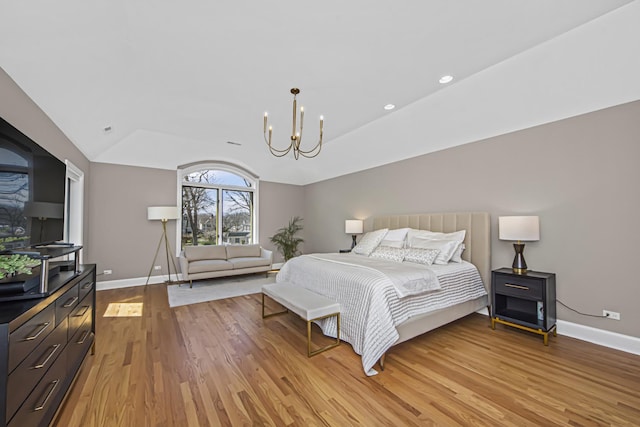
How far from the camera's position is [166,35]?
7.38 feet

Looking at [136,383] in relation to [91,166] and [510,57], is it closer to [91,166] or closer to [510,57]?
[510,57]

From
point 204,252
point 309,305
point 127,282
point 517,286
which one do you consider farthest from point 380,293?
point 127,282

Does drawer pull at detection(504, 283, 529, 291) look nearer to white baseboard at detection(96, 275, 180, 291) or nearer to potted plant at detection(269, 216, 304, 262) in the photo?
potted plant at detection(269, 216, 304, 262)

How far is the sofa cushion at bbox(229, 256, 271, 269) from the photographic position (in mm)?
5688

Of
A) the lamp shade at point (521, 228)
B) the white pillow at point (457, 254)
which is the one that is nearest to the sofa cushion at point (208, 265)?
the white pillow at point (457, 254)

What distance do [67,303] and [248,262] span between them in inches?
157

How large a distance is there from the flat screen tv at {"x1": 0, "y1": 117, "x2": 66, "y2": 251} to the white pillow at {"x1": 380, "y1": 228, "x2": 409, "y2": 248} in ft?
12.7

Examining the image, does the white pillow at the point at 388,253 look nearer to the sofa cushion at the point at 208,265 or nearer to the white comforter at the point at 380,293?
the white comforter at the point at 380,293

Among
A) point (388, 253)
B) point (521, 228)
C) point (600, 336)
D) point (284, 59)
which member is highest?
point (284, 59)

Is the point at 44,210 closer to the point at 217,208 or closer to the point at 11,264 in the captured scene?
the point at 11,264

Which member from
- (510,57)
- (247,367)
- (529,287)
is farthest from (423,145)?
(247,367)

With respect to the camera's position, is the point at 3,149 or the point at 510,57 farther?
the point at 510,57

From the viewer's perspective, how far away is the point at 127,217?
17.5 feet

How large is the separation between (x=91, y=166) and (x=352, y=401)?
5953 millimetres
